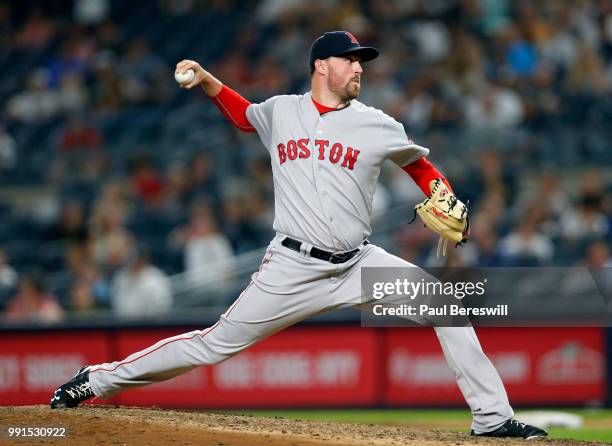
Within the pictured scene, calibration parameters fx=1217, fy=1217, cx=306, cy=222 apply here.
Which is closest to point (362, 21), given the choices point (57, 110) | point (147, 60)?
point (147, 60)

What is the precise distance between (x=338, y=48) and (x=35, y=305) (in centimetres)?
591

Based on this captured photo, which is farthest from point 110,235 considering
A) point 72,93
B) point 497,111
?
point 497,111

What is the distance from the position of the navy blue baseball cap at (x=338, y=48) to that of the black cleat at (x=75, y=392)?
201 centimetres

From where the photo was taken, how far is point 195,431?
6078 millimetres

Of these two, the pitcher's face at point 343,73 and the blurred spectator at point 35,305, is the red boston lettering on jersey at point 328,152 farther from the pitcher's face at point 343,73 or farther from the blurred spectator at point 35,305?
the blurred spectator at point 35,305

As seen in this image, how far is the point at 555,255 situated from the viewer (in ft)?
36.1

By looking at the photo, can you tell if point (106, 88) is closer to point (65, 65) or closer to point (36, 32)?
point (65, 65)

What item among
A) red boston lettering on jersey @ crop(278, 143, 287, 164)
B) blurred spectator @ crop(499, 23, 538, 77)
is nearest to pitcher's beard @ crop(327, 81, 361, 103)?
red boston lettering on jersey @ crop(278, 143, 287, 164)

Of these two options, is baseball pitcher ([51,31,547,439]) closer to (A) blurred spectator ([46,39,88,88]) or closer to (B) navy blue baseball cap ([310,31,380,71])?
(B) navy blue baseball cap ([310,31,380,71])

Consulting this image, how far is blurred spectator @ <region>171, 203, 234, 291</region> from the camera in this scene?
11023mm

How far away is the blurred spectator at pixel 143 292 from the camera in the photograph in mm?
11055

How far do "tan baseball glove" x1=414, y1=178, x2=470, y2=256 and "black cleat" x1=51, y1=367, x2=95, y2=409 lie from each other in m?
1.96

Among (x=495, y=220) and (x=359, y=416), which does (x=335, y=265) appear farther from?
(x=495, y=220)

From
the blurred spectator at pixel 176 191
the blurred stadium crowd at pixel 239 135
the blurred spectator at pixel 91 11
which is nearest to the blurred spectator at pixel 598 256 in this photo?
the blurred stadium crowd at pixel 239 135
